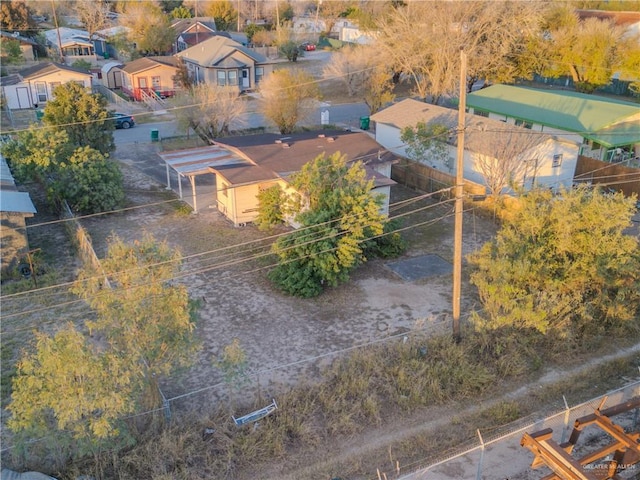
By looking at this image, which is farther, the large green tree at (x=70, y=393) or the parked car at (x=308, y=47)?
the parked car at (x=308, y=47)

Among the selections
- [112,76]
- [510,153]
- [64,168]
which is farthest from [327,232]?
[112,76]

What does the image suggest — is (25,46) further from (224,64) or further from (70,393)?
(70,393)

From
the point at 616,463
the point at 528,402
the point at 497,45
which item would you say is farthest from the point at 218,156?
the point at 497,45

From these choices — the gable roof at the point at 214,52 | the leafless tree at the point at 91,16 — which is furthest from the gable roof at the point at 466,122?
the leafless tree at the point at 91,16

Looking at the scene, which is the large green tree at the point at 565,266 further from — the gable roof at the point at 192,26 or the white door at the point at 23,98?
the gable roof at the point at 192,26

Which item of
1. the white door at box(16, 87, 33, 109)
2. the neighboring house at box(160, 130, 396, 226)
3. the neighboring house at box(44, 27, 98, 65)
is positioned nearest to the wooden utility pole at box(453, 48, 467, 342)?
the neighboring house at box(160, 130, 396, 226)

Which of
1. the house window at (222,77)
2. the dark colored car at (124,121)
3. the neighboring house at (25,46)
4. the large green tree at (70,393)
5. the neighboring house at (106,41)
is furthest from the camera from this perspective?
the neighboring house at (106,41)

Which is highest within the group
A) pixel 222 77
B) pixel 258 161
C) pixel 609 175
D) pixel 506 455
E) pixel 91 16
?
pixel 91 16
